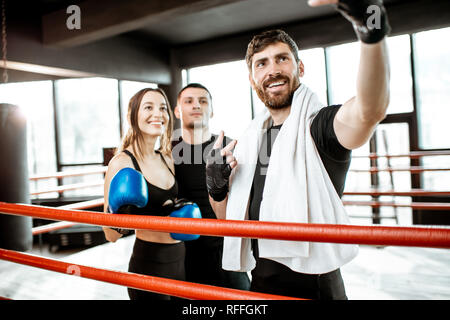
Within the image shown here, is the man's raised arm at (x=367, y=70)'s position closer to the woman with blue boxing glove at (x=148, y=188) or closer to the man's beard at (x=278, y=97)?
the man's beard at (x=278, y=97)

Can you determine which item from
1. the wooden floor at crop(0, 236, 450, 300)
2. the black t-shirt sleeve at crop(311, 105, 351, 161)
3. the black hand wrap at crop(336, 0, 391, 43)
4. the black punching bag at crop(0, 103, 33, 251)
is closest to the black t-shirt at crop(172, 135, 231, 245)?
the black t-shirt sleeve at crop(311, 105, 351, 161)

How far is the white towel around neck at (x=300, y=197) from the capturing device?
3.21ft

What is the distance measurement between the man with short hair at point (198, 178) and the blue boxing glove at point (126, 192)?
54 centimetres

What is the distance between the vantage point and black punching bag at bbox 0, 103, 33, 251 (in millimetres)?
2525

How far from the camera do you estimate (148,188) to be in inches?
60.8

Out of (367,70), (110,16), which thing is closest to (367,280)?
(367,70)

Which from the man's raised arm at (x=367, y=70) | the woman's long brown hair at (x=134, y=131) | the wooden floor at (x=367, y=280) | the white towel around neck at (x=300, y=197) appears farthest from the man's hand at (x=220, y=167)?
the wooden floor at (x=367, y=280)

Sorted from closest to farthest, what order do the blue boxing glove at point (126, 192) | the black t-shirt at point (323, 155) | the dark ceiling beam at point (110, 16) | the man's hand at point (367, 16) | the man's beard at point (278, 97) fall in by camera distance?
the man's hand at point (367, 16)
the black t-shirt at point (323, 155)
the man's beard at point (278, 97)
the blue boxing glove at point (126, 192)
the dark ceiling beam at point (110, 16)

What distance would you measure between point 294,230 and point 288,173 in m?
0.26

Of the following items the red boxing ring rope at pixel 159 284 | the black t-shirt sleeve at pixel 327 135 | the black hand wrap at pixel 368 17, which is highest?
the black hand wrap at pixel 368 17

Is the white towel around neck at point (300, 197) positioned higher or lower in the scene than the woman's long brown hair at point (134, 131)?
lower
